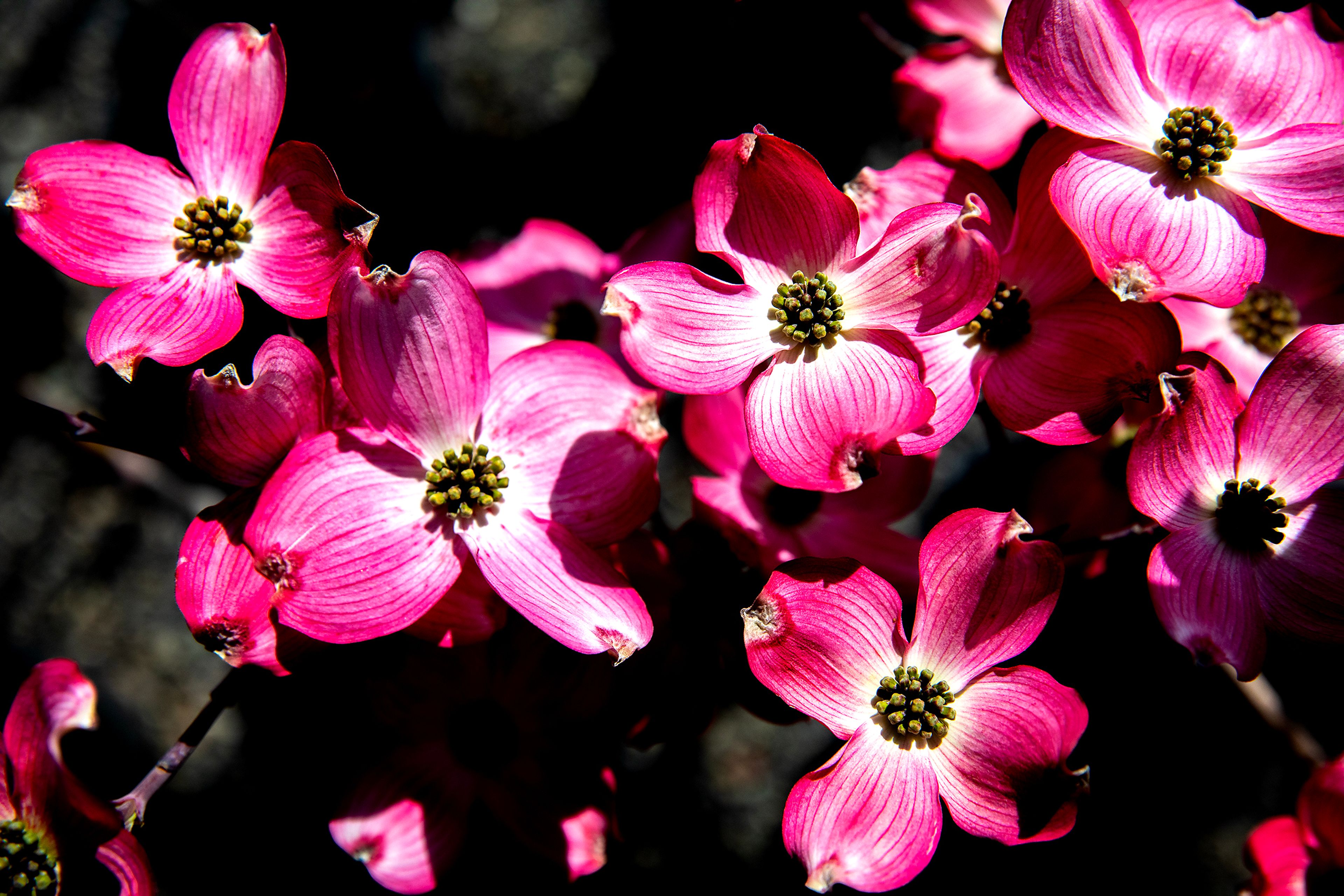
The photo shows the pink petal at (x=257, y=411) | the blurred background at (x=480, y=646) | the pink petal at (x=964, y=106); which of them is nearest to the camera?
the pink petal at (x=257, y=411)

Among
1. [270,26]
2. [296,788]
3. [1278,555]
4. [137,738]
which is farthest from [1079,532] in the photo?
[137,738]

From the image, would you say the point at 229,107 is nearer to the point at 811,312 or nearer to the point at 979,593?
the point at 811,312

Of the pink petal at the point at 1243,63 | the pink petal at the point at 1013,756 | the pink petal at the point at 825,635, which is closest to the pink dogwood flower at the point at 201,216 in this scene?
the pink petal at the point at 825,635

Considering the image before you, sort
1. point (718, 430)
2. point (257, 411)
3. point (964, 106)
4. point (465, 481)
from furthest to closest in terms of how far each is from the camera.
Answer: point (964, 106) → point (718, 430) → point (465, 481) → point (257, 411)

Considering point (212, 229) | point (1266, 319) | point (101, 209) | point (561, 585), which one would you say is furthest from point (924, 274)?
point (101, 209)

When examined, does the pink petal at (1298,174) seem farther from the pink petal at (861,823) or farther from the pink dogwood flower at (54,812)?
the pink dogwood flower at (54,812)

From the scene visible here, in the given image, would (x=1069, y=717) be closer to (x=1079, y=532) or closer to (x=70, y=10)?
(x=1079, y=532)

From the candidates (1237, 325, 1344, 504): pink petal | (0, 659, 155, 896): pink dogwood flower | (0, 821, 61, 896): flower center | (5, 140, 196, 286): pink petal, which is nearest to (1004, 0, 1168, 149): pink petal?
(1237, 325, 1344, 504): pink petal
